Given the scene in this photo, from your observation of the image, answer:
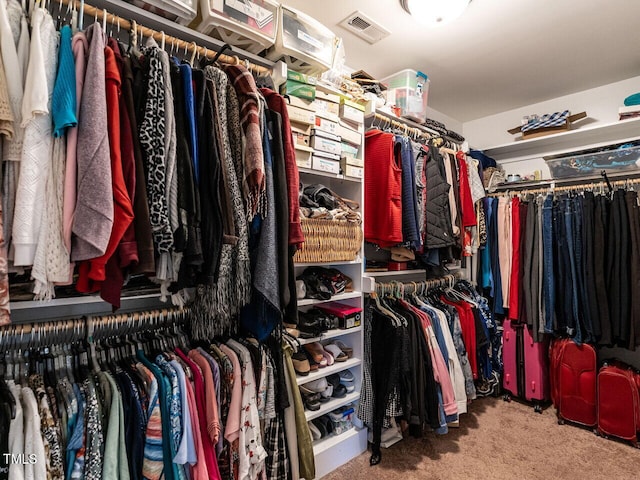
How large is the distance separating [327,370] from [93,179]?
137 cm

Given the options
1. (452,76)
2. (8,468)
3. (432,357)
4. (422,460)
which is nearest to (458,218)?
(432,357)

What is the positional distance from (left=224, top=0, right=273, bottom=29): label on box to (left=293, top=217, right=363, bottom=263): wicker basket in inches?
33.5

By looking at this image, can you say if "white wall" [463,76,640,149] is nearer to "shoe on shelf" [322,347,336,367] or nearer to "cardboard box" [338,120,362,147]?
"cardboard box" [338,120,362,147]

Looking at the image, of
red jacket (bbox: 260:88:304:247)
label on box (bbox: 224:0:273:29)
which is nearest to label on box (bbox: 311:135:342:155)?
red jacket (bbox: 260:88:304:247)

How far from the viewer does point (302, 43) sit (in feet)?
5.06

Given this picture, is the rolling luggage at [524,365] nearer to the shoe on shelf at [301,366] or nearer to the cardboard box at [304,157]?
the shoe on shelf at [301,366]

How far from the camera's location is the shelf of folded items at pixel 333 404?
66.2 inches

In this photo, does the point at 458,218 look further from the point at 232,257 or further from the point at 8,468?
the point at 8,468

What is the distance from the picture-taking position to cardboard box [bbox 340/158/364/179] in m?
1.84

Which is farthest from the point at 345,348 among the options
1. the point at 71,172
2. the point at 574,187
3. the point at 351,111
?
the point at 574,187

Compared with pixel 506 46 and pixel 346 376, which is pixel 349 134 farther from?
pixel 346 376

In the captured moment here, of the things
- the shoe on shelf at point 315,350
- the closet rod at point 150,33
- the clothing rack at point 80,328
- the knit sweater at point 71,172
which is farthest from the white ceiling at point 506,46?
the shoe on shelf at point 315,350

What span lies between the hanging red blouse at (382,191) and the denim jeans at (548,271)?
4.15 ft

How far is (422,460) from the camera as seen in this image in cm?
187
